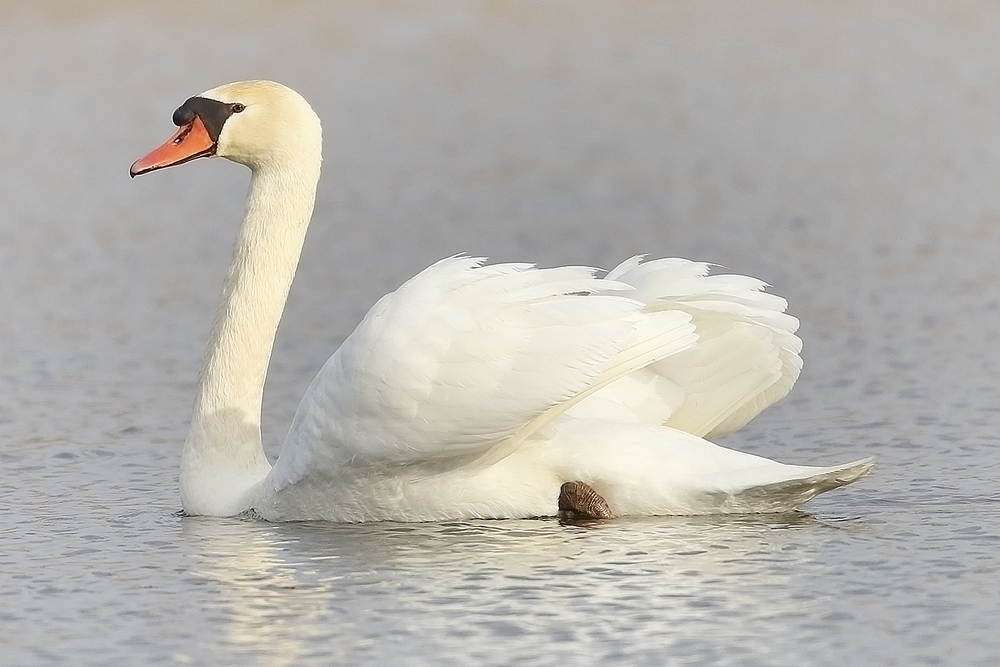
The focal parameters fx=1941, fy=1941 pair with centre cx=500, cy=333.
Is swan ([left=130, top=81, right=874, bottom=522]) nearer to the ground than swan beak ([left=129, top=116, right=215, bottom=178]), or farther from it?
nearer to the ground

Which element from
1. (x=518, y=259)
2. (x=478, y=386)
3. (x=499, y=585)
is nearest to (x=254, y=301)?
(x=478, y=386)

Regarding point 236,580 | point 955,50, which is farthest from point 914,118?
point 236,580

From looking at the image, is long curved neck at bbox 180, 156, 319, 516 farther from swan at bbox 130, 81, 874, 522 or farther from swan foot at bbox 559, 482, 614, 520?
swan foot at bbox 559, 482, 614, 520

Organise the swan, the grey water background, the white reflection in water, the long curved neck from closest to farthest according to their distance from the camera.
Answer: the white reflection in water, the grey water background, the swan, the long curved neck

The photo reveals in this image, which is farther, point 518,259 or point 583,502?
point 518,259

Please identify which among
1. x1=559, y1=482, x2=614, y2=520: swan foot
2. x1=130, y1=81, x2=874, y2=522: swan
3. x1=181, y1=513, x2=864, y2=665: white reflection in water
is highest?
x1=130, y1=81, x2=874, y2=522: swan

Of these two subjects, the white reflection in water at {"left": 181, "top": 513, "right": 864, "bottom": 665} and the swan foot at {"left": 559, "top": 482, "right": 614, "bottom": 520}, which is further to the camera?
the swan foot at {"left": 559, "top": 482, "right": 614, "bottom": 520}

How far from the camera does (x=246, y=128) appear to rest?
7754mm

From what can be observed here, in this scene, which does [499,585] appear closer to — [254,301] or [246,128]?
[254,301]

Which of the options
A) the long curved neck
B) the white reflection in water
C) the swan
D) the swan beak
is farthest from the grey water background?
the swan beak

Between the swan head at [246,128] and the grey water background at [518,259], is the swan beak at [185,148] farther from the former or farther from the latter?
the grey water background at [518,259]

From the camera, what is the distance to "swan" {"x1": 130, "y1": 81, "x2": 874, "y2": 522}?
6688 mm

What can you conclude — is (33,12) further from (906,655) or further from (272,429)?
(906,655)

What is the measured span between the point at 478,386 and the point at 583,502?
620 millimetres
